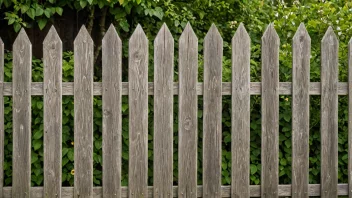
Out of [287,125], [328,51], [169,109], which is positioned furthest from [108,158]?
[328,51]

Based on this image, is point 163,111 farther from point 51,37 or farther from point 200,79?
point 51,37

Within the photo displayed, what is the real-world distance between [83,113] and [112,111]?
0.75 feet

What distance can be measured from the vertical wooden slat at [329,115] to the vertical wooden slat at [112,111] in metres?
1.66

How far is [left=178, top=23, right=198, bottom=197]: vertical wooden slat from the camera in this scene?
14.6 ft

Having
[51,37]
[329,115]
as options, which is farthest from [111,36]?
[329,115]

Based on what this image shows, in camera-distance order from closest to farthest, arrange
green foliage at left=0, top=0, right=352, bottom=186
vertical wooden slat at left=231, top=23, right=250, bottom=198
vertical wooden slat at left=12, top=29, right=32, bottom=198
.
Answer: vertical wooden slat at left=12, top=29, right=32, bottom=198 < vertical wooden slat at left=231, top=23, right=250, bottom=198 < green foliage at left=0, top=0, right=352, bottom=186

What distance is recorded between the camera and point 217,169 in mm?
4520

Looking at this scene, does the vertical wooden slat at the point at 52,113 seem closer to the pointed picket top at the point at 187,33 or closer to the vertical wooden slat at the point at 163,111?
the vertical wooden slat at the point at 163,111

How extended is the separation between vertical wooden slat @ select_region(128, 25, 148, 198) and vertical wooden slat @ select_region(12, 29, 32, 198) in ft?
2.61

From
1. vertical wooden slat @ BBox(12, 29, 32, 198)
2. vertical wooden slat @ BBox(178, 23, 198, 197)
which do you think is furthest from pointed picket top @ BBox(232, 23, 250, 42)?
vertical wooden slat @ BBox(12, 29, 32, 198)

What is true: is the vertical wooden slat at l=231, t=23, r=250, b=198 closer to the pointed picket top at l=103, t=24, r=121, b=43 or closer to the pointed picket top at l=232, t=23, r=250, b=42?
the pointed picket top at l=232, t=23, r=250, b=42

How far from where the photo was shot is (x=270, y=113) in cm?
454

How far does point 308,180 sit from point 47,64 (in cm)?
231

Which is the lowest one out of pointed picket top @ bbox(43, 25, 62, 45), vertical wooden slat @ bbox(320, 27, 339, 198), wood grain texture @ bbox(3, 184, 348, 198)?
wood grain texture @ bbox(3, 184, 348, 198)
